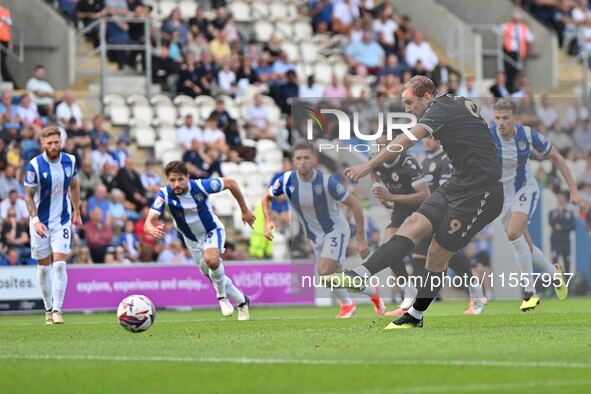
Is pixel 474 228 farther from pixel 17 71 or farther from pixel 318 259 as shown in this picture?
pixel 17 71

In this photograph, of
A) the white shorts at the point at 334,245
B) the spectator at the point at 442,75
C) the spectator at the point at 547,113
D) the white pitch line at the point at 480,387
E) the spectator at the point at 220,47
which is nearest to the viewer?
the white pitch line at the point at 480,387

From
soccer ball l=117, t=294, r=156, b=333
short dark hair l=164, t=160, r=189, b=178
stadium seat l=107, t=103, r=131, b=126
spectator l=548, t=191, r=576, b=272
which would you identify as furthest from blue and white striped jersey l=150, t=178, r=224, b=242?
stadium seat l=107, t=103, r=131, b=126

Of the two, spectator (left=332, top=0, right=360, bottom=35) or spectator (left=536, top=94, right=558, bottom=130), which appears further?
spectator (left=332, top=0, right=360, bottom=35)

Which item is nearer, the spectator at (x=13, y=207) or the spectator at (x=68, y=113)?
the spectator at (x=13, y=207)

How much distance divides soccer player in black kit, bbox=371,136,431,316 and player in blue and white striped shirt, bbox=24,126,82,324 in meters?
4.06

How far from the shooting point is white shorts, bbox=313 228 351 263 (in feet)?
62.8

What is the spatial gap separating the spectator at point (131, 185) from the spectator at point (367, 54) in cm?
877

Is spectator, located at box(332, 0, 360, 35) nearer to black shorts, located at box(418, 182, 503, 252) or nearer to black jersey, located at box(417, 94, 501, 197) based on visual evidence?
black jersey, located at box(417, 94, 501, 197)

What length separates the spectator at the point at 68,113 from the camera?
26.4 m

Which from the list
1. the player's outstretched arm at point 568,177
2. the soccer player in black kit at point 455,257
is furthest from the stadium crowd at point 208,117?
the player's outstretched arm at point 568,177

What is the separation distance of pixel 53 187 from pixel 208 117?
11.2m

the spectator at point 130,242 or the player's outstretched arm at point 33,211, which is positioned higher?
the player's outstretched arm at point 33,211

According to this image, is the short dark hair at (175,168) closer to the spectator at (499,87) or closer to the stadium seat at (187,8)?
the stadium seat at (187,8)

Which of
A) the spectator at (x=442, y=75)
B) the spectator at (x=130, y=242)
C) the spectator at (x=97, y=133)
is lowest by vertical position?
the spectator at (x=130, y=242)
